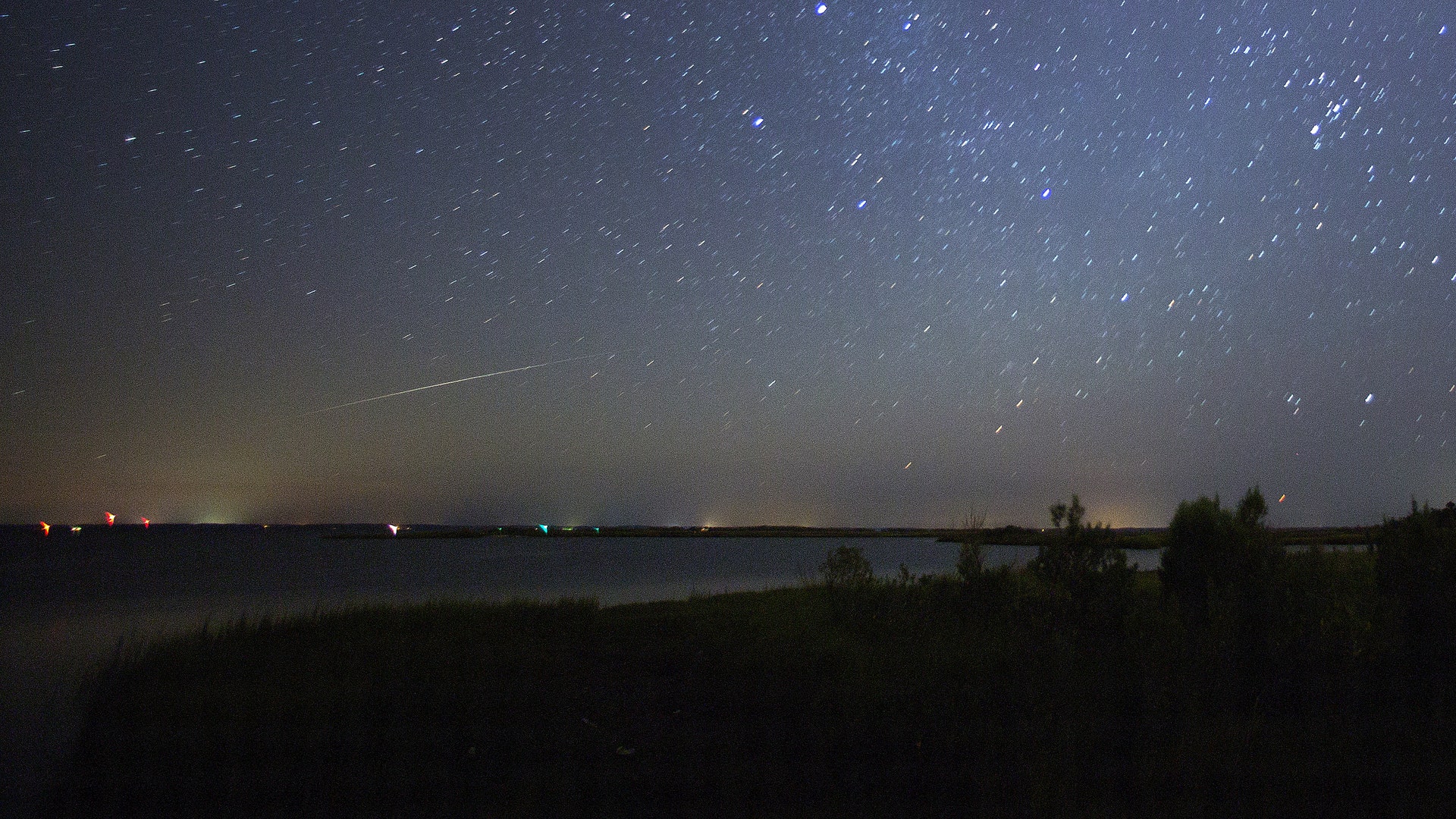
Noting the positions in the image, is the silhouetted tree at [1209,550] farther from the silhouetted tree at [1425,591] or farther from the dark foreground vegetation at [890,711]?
the silhouetted tree at [1425,591]

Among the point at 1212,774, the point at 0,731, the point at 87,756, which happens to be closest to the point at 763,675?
the point at 1212,774

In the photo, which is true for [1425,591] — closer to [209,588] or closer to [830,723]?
[830,723]

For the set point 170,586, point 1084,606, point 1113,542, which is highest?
point 1113,542

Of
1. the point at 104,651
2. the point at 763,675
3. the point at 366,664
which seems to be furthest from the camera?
the point at 104,651

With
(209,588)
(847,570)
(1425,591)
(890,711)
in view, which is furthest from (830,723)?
(209,588)

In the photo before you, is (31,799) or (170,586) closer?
(31,799)

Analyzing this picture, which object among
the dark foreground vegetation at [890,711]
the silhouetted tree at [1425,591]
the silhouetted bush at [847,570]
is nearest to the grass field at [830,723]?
the dark foreground vegetation at [890,711]

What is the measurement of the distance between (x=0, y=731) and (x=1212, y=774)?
13.4 metres

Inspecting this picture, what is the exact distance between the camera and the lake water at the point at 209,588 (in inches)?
450

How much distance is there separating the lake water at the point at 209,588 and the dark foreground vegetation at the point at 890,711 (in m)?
1.08

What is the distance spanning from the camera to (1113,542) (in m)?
11.4

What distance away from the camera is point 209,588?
38.4 meters

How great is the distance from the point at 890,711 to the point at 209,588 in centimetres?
4198

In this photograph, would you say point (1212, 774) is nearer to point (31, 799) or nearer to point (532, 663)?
point (532, 663)
